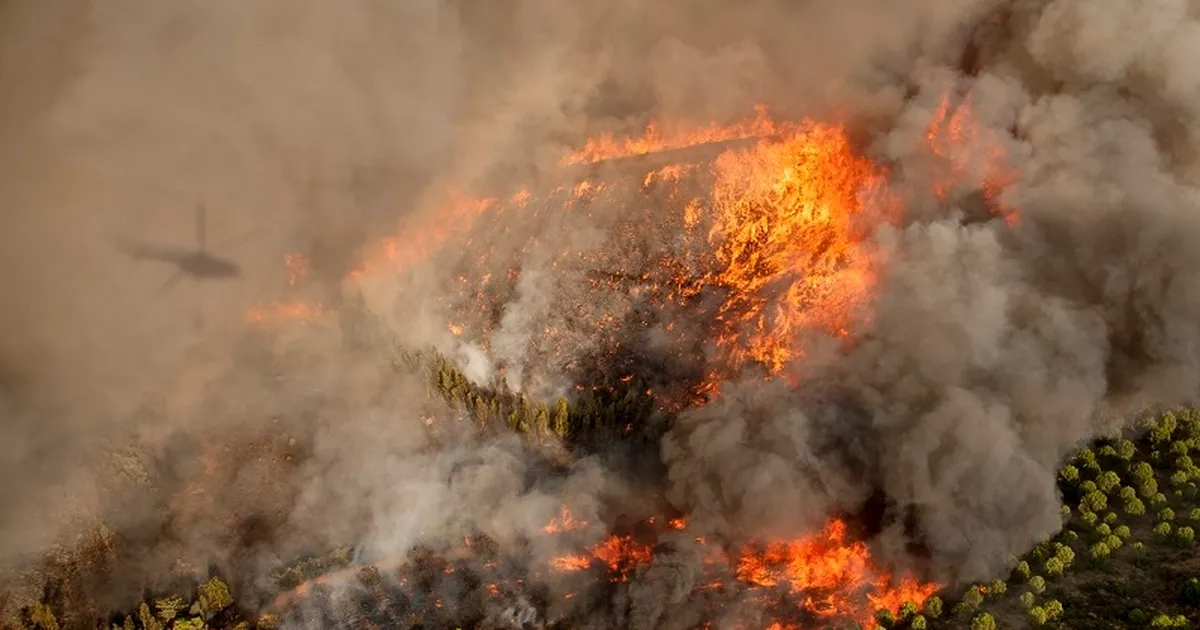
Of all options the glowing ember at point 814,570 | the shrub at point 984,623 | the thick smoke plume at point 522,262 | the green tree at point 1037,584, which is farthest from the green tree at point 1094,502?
the shrub at point 984,623

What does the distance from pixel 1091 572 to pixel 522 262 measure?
506 inches

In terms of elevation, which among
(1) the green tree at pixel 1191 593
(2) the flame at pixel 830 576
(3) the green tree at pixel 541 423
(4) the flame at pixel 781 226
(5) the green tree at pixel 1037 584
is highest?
(4) the flame at pixel 781 226

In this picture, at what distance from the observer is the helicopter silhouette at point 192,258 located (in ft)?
51.6

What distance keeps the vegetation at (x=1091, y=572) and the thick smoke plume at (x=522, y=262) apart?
559mm

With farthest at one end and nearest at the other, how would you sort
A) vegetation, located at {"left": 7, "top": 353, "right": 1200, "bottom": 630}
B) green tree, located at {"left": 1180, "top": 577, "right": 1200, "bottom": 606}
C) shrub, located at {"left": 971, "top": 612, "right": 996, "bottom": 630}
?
vegetation, located at {"left": 7, "top": 353, "right": 1200, "bottom": 630} < green tree, located at {"left": 1180, "top": 577, "right": 1200, "bottom": 606} < shrub, located at {"left": 971, "top": 612, "right": 996, "bottom": 630}

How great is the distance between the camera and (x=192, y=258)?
1622 cm

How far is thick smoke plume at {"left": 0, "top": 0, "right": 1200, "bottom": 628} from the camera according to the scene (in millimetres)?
14453

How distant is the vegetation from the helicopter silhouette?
16.8 feet

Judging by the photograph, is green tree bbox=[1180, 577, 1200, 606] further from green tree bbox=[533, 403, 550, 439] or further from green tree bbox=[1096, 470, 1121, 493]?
green tree bbox=[533, 403, 550, 439]

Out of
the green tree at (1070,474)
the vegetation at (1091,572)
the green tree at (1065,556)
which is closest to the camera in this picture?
the vegetation at (1091,572)

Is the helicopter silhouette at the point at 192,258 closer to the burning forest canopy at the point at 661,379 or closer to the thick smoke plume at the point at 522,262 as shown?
the thick smoke plume at the point at 522,262

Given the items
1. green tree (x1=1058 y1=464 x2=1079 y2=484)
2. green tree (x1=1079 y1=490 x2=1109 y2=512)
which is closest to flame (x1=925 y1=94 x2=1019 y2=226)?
green tree (x1=1058 y1=464 x2=1079 y2=484)

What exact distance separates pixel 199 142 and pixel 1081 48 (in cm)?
1697

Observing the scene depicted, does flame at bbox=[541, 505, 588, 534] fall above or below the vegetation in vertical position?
above
